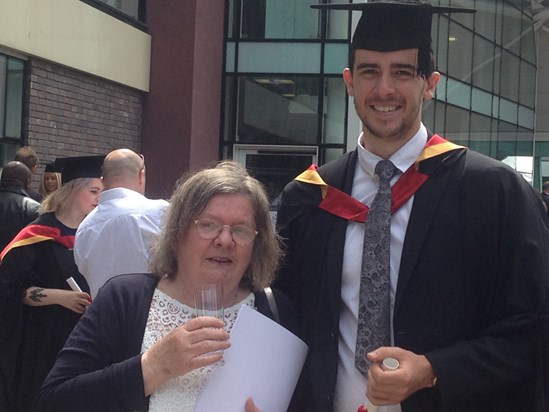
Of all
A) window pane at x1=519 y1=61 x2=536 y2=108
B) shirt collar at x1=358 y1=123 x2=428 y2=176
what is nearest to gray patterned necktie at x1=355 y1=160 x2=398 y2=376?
shirt collar at x1=358 y1=123 x2=428 y2=176

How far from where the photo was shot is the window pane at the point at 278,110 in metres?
16.6

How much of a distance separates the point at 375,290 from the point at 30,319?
334 centimetres

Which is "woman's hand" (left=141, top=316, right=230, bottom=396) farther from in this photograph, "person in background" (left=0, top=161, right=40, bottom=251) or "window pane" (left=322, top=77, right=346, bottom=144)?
"window pane" (left=322, top=77, right=346, bottom=144)

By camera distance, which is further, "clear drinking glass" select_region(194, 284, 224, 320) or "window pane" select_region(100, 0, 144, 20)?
"window pane" select_region(100, 0, 144, 20)

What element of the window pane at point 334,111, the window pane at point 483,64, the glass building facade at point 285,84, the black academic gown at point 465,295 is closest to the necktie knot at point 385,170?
the black academic gown at point 465,295

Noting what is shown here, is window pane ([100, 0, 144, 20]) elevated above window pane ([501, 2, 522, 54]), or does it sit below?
below

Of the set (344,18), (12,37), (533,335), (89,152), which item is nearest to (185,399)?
(533,335)

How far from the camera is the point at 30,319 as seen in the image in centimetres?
538

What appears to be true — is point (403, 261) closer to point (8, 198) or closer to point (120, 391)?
point (120, 391)

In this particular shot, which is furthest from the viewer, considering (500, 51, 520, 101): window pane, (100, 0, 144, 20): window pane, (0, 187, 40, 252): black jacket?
(500, 51, 520, 101): window pane

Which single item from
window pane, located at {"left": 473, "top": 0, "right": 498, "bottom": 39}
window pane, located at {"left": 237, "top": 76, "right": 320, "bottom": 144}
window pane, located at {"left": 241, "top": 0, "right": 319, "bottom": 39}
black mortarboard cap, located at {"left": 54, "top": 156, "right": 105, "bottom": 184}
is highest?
window pane, located at {"left": 473, "top": 0, "right": 498, "bottom": 39}

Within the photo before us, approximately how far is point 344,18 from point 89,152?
6135 mm

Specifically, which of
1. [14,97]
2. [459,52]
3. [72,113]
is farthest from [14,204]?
[459,52]

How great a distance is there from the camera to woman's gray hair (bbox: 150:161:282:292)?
2.60 metres
